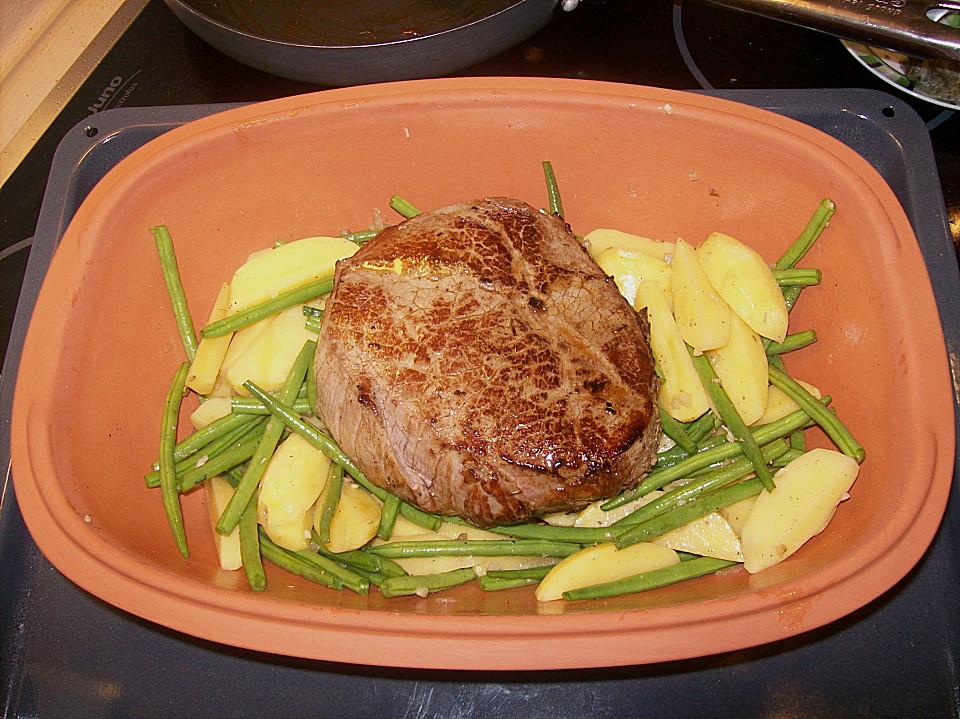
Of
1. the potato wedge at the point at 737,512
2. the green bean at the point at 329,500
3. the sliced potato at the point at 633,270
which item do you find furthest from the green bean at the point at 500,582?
the sliced potato at the point at 633,270

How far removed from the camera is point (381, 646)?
162cm

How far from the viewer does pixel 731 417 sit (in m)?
2.04

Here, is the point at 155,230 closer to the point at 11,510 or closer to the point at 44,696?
the point at 11,510

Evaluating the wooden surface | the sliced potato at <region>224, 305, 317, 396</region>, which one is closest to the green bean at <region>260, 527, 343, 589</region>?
the sliced potato at <region>224, 305, 317, 396</region>

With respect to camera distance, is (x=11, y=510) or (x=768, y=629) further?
(x=11, y=510)

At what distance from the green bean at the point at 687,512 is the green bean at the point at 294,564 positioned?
2.55 ft

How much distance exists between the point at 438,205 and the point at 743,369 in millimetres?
1108

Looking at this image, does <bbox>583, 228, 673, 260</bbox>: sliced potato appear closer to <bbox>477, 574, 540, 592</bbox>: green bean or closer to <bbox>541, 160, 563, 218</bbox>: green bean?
<bbox>541, 160, 563, 218</bbox>: green bean

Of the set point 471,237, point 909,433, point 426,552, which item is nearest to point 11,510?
point 426,552

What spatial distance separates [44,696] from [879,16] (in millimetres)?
3059

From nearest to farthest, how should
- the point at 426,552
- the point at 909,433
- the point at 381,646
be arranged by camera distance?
the point at 381,646, the point at 909,433, the point at 426,552

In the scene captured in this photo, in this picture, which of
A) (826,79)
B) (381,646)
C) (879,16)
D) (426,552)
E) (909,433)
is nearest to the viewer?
(381,646)

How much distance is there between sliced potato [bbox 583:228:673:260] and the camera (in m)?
2.32

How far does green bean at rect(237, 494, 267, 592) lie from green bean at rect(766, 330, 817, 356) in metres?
1.58
